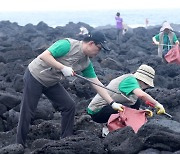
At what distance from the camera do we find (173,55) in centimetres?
977

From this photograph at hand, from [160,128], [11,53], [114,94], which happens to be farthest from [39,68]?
[11,53]

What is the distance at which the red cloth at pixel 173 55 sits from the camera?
31.2 feet

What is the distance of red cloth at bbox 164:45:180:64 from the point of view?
950 centimetres

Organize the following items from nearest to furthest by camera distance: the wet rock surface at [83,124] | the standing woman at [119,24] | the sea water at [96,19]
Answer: the wet rock surface at [83,124], the standing woman at [119,24], the sea water at [96,19]

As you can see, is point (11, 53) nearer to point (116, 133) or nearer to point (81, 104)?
point (81, 104)

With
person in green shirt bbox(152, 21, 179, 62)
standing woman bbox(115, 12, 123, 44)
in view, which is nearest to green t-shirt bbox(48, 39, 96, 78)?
person in green shirt bbox(152, 21, 179, 62)

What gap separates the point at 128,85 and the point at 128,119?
0.36 m

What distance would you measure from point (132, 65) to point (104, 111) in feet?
23.1

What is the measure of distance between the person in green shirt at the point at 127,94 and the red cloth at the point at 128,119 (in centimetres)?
13

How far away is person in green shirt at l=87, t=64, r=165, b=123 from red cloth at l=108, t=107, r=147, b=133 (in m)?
0.13

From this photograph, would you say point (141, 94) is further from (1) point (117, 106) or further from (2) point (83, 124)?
(2) point (83, 124)

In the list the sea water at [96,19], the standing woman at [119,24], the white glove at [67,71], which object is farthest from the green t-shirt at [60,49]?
the sea water at [96,19]

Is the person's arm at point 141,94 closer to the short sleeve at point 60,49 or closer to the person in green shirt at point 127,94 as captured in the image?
the person in green shirt at point 127,94

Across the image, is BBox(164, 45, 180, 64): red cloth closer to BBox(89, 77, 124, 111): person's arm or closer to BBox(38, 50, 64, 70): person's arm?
BBox(89, 77, 124, 111): person's arm
